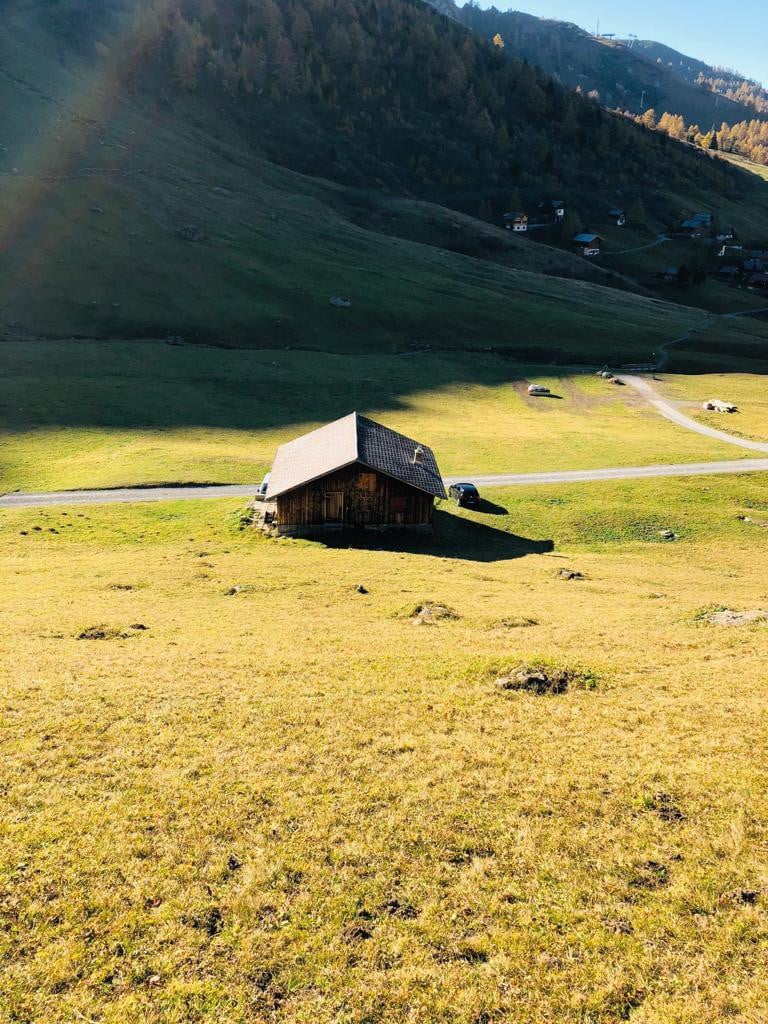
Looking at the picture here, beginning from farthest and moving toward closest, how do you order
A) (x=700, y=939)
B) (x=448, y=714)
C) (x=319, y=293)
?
(x=319, y=293), (x=448, y=714), (x=700, y=939)

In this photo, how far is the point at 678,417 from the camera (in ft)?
301

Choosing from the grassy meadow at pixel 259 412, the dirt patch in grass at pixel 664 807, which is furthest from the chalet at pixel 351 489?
the dirt patch in grass at pixel 664 807

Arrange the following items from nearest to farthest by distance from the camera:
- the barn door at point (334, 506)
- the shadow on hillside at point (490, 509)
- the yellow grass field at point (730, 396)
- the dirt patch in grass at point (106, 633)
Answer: the dirt patch in grass at point (106, 633)
the barn door at point (334, 506)
the shadow on hillside at point (490, 509)
the yellow grass field at point (730, 396)

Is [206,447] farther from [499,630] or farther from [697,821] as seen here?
[697,821]

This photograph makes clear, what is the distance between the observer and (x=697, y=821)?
16.3 meters

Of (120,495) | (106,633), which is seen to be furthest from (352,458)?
(106,633)

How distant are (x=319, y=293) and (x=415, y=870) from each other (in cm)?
13040

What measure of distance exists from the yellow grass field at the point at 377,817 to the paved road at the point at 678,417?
184 ft

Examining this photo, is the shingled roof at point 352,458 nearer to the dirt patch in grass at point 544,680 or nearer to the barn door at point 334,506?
the barn door at point 334,506

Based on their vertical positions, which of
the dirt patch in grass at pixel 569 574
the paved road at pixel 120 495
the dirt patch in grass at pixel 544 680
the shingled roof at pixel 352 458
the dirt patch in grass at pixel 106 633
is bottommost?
the dirt patch in grass at pixel 569 574

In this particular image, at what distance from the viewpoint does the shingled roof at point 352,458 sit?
165 ft

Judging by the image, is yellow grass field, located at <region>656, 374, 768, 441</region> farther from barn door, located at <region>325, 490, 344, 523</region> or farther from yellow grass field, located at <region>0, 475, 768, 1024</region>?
yellow grass field, located at <region>0, 475, 768, 1024</region>

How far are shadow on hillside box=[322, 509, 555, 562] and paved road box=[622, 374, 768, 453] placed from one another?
4229 centimetres

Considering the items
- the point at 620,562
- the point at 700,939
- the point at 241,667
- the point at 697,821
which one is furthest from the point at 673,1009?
the point at 620,562
